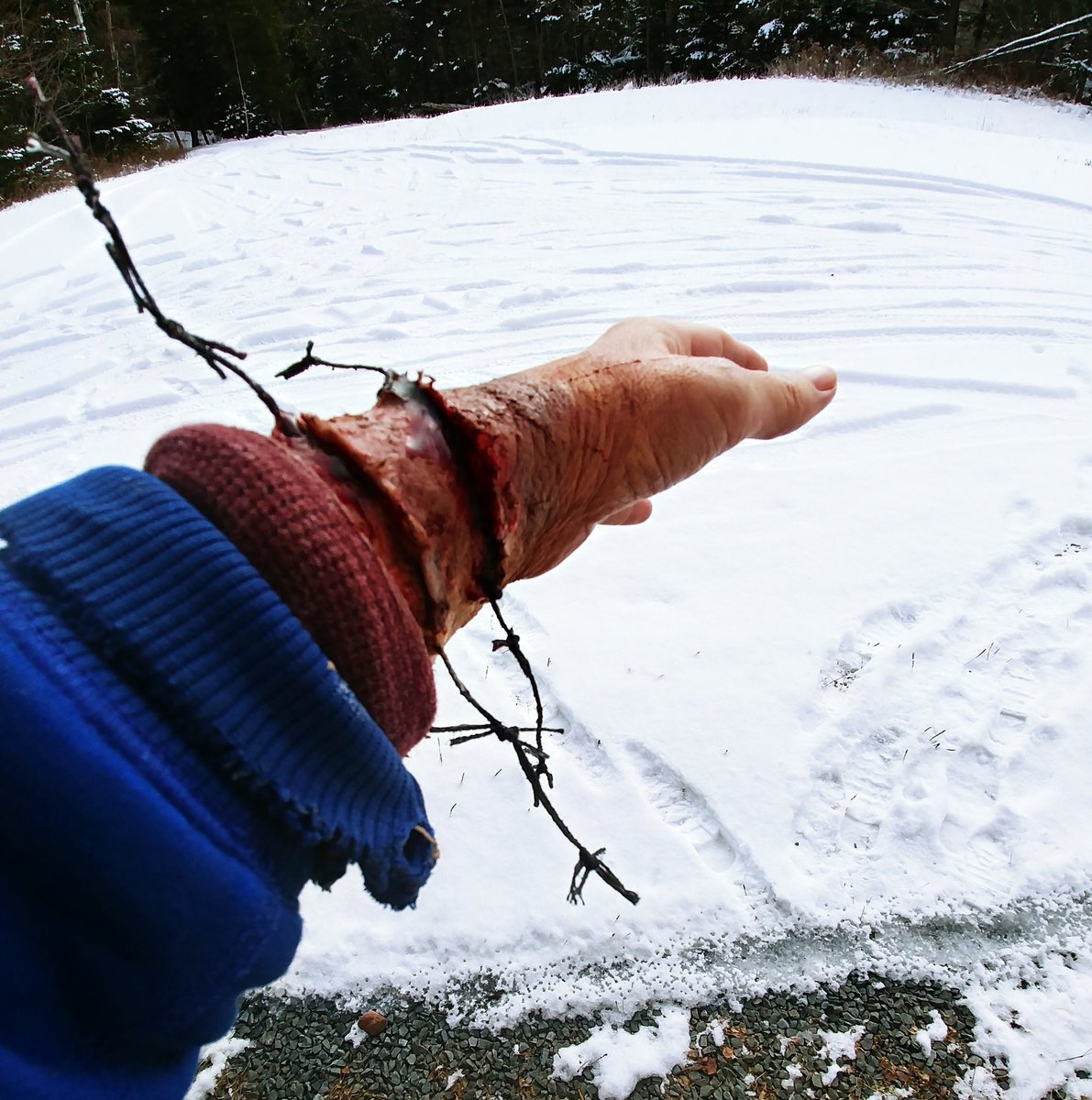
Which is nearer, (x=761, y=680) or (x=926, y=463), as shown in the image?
(x=761, y=680)

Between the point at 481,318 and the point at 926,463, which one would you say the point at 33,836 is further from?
the point at 481,318

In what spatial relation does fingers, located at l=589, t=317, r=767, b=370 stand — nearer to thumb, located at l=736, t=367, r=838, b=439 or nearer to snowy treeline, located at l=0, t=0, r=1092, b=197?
thumb, located at l=736, t=367, r=838, b=439

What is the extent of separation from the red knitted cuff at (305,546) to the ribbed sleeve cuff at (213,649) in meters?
0.04

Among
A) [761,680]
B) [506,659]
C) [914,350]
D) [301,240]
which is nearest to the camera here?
[761,680]

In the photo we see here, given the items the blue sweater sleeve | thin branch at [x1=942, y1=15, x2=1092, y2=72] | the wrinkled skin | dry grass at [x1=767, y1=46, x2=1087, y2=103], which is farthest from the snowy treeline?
the blue sweater sleeve

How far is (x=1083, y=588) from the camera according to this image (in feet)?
10.2

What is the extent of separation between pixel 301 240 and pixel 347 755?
7.97 metres

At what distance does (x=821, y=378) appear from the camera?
1.71 metres

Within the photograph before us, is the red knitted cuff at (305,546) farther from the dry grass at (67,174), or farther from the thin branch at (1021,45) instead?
the thin branch at (1021,45)

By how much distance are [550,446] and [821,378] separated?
809mm

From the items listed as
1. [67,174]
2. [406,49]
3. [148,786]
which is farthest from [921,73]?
[406,49]

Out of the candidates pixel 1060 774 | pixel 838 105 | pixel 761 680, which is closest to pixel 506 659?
pixel 761 680

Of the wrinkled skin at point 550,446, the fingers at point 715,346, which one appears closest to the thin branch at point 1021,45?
the fingers at point 715,346

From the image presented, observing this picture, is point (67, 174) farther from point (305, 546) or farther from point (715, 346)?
point (305, 546)
